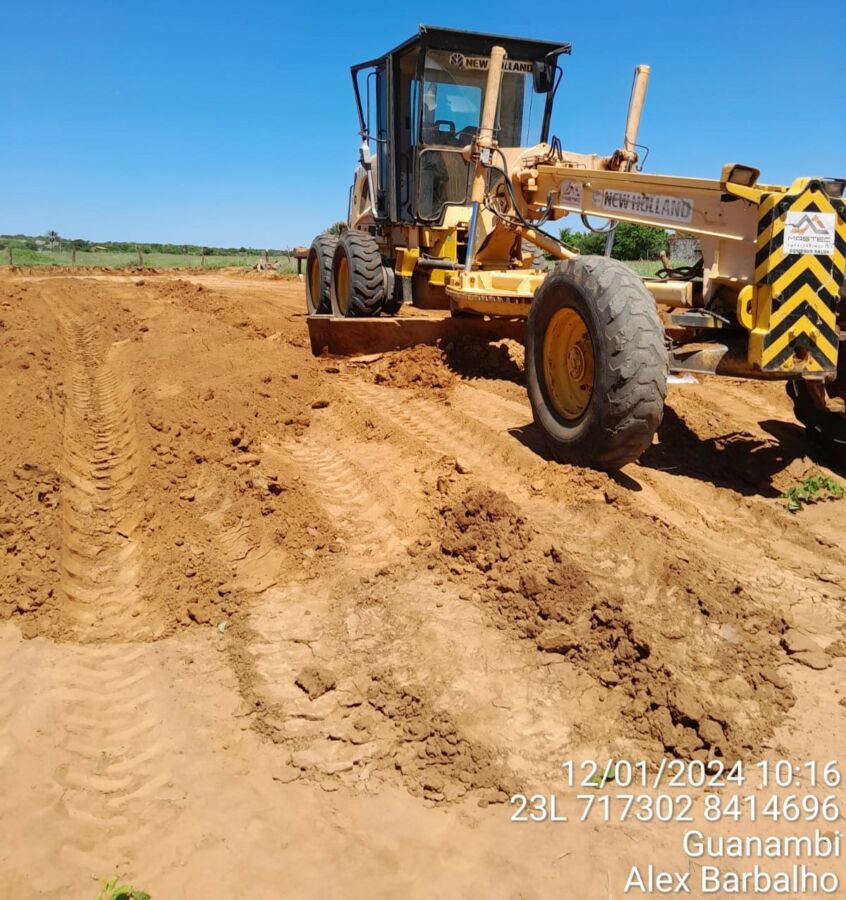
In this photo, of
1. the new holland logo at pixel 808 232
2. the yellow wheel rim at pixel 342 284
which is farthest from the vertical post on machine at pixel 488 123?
the new holland logo at pixel 808 232

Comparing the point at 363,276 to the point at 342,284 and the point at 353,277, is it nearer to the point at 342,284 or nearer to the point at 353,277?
the point at 353,277

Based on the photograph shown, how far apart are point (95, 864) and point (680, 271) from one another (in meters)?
5.42

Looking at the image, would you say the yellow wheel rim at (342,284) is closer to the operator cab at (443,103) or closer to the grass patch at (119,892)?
the operator cab at (443,103)

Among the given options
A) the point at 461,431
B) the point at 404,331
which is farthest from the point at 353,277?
the point at 461,431

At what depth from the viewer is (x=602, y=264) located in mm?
4969

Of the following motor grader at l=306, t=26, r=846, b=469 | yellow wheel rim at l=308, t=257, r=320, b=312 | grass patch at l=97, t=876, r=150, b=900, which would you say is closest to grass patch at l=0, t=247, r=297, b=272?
yellow wheel rim at l=308, t=257, r=320, b=312

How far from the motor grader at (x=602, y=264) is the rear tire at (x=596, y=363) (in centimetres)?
1

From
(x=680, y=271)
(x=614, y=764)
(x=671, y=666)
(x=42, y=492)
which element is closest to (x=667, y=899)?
(x=614, y=764)

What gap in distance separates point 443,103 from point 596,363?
543 centimetres

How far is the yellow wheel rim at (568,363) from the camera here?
17.6 feet

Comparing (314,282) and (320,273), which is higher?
(320,273)

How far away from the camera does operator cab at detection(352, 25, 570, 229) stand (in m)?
8.71

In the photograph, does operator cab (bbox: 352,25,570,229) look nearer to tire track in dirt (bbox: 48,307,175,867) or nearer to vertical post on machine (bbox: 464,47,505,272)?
vertical post on machine (bbox: 464,47,505,272)

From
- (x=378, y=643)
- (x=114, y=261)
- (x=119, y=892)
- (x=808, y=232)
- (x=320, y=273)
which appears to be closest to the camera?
(x=119, y=892)
